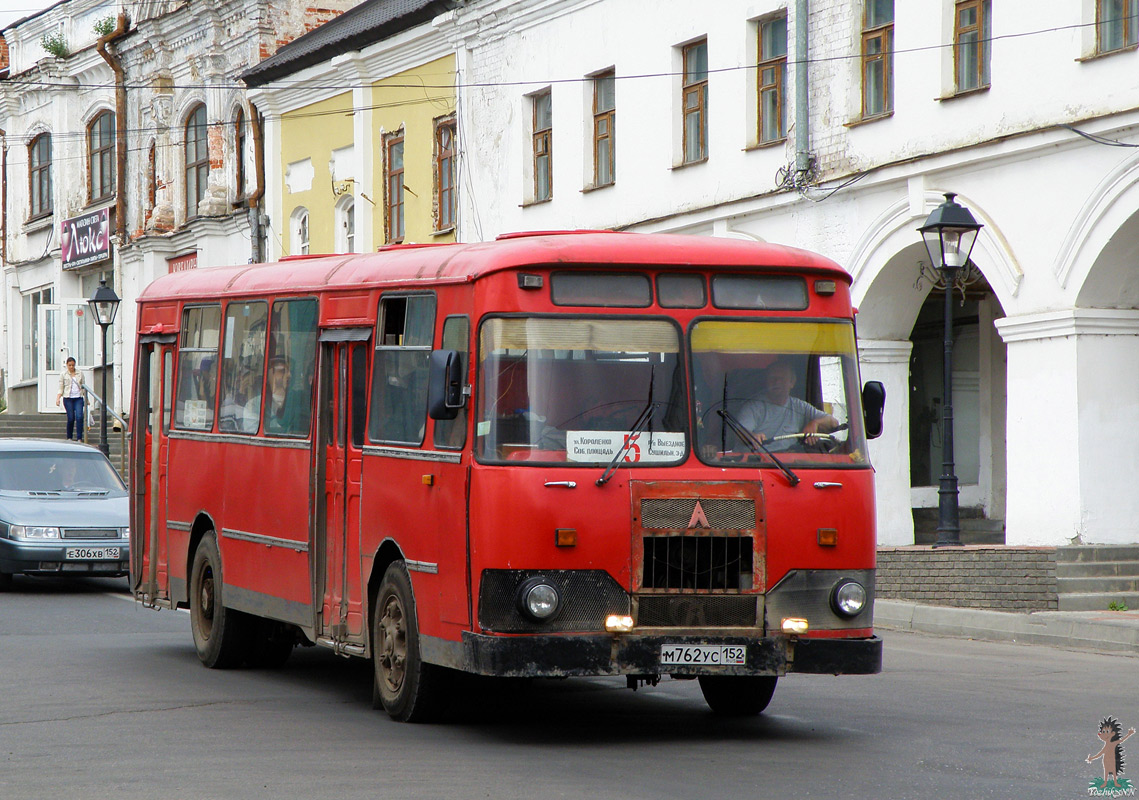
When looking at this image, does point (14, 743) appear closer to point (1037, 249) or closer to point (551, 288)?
point (551, 288)

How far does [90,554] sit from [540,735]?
10524mm

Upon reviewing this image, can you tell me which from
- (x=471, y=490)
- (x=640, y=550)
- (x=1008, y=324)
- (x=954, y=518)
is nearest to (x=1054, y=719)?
(x=640, y=550)

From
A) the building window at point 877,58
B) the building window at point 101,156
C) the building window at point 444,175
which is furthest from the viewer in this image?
the building window at point 101,156

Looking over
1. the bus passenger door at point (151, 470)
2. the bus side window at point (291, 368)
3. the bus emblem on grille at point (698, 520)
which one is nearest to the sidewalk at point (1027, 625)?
the bus emblem on grille at point (698, 520)

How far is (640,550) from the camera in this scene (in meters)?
9.45

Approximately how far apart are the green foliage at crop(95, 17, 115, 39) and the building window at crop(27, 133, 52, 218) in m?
4.21

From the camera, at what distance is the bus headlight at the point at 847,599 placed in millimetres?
9719

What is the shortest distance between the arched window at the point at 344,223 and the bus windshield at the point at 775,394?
25.8 meters

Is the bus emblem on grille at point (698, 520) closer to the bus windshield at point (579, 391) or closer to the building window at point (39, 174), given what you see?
the bus windshield at point (579, 391)

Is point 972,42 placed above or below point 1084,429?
above

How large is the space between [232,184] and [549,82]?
12.6m

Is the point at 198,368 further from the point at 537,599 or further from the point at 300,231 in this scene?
the point at 300,231

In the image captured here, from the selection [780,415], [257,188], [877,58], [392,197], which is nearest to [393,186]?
[392,197]

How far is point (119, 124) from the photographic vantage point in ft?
144
